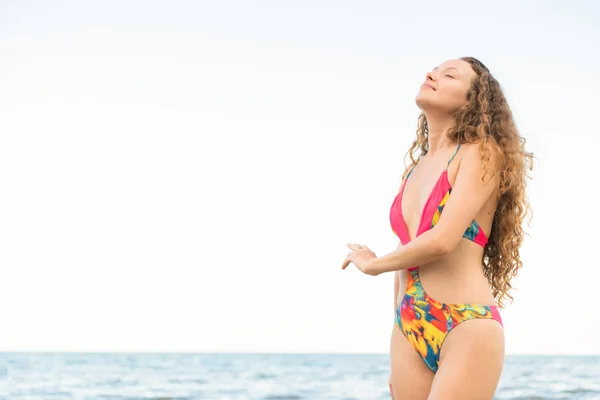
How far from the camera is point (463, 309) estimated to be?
9.83ft

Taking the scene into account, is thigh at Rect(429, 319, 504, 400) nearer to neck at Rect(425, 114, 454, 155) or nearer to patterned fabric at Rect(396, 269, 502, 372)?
patterned fabric at Rect(396, 269, 502, 372)

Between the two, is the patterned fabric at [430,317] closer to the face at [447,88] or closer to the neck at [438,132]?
the neck at [438,132]

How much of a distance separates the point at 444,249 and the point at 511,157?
0.47 meters

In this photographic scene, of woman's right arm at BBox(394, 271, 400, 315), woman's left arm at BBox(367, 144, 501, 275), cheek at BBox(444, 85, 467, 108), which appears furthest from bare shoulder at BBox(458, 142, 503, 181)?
woman's right arm at BBox(394, 271, 400, 315)

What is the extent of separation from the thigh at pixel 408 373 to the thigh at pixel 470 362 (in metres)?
0.13

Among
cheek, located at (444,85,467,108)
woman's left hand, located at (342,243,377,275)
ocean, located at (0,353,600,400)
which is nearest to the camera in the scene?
woman's left hand, located at (342,243,377,275)

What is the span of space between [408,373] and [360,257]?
1.53 ft

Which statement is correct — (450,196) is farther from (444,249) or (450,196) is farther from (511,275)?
(511,275)

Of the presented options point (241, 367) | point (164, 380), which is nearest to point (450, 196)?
point (164, 380)

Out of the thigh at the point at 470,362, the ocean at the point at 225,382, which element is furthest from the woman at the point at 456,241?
the ocean at the point at 225,382

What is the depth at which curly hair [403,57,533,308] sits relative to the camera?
123 inches

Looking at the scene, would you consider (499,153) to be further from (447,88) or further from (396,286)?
(396,286)

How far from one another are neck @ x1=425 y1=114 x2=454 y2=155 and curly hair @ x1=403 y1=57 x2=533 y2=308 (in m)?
0.05

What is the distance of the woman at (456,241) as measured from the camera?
2939 mm
